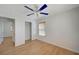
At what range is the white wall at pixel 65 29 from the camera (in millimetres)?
2652

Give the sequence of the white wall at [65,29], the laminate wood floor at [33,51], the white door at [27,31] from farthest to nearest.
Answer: the white door at [27,31] < the white wall at [65,29] < the laminate wood floor at [33,51]

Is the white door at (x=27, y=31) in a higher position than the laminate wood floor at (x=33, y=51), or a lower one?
higher

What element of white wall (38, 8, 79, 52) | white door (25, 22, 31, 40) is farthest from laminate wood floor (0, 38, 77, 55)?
white door (25, 22, 31, 40)

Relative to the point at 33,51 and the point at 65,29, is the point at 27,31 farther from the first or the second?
the point at 33,51

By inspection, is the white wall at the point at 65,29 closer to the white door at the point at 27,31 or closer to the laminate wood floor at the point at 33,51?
the laminate wood floor at the point at 33,51

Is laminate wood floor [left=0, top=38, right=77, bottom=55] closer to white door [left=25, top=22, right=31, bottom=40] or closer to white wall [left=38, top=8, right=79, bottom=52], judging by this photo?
white wall [left=38, top=8, right=79, bottom=52]

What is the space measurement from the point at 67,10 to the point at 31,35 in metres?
2.95

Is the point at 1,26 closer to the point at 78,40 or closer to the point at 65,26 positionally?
the point at 65,26

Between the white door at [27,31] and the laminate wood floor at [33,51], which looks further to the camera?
the white door at [27,31]

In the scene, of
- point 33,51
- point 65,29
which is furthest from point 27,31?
point 33,51

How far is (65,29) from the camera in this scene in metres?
3.01

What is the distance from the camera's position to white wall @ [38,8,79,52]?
265 cm

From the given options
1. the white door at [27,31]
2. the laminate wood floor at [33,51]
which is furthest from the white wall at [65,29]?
the white door at [27,31]
